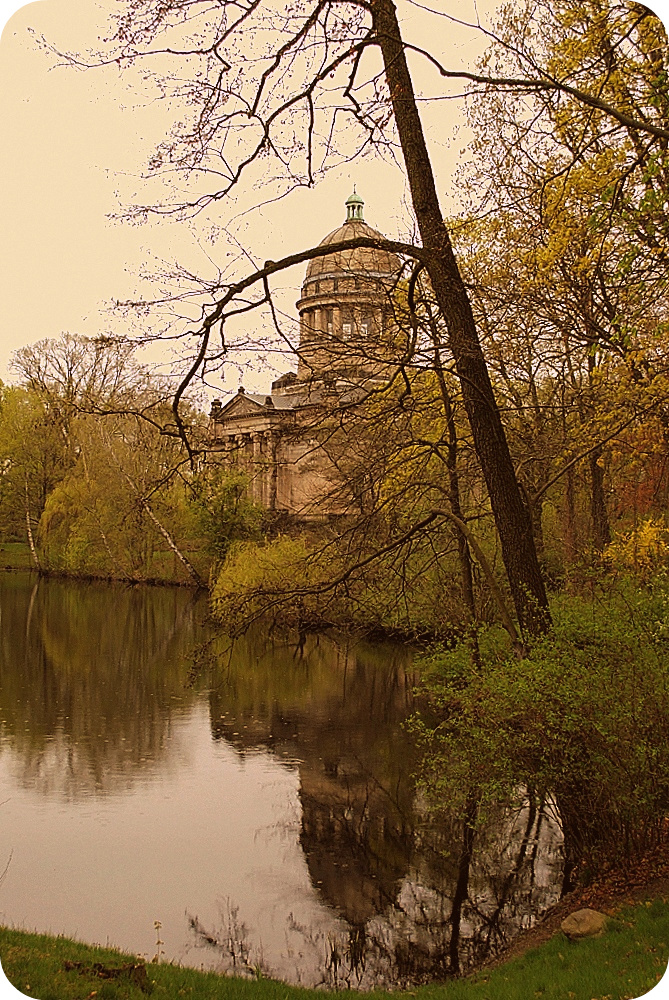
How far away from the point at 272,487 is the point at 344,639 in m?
1.38

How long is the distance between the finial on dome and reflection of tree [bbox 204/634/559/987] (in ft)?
9.82

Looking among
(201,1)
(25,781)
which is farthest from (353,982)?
(201,1)

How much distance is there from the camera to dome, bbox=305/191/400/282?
6.08 m

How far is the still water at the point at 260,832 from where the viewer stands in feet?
19.2

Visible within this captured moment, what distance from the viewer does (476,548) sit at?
20.9 feet

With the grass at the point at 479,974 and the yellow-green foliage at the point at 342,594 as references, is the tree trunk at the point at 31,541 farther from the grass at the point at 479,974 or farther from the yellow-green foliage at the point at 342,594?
the grass at the point at 479,974

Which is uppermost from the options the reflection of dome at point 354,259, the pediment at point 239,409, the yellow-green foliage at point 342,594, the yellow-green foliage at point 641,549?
the reflection of dome at point 354,259

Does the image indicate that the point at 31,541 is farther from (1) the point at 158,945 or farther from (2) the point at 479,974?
(2) the point at 479,974

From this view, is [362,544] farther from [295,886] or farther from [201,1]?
[201,1]

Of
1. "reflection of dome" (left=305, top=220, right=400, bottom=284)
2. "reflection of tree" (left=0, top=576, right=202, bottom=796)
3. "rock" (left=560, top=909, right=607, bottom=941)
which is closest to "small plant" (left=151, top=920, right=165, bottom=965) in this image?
"rock" (left=560, top=909, right=607, bottom=941)

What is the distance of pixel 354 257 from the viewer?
255 inches

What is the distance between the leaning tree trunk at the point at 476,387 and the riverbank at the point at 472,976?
68.1 inches

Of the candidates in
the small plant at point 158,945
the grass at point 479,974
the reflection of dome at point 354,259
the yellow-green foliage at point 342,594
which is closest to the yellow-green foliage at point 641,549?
the yellow-green foliage at point 342,594

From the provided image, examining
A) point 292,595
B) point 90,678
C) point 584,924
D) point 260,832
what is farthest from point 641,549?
point 90,678
